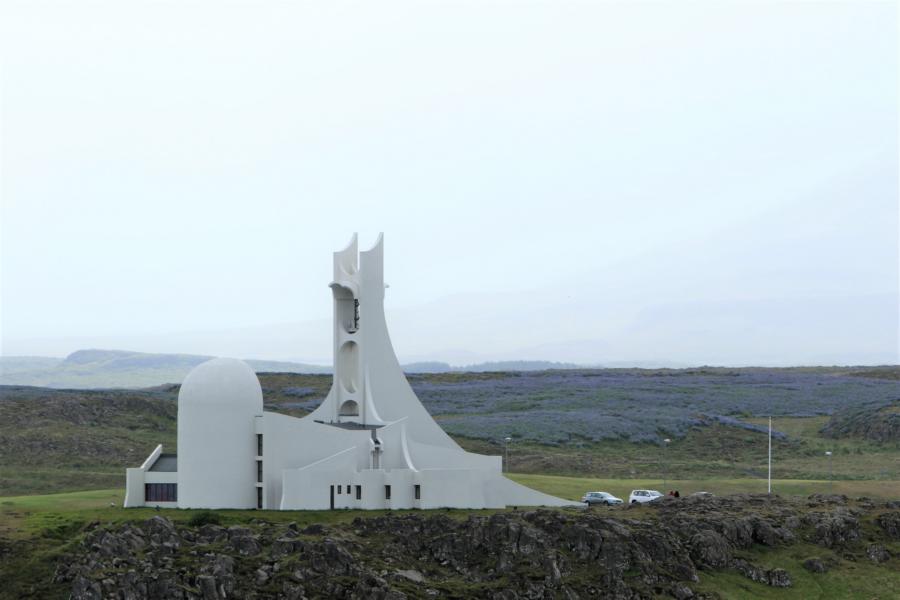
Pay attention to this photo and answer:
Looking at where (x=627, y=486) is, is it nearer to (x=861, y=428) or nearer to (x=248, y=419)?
(x=248, y=419)

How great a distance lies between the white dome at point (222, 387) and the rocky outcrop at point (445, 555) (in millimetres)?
8419

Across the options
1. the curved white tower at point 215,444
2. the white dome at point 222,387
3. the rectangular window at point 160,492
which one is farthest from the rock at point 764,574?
the rectangular window at point 160,492

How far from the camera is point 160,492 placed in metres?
65.9

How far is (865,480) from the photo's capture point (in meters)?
85.7

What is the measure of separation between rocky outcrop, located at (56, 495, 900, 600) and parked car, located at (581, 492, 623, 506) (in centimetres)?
713

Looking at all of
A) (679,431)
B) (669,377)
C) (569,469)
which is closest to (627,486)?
(569,469)

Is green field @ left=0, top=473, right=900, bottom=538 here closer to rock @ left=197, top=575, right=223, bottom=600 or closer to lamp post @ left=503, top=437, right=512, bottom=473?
rock @ left=197, top=575, right=223, bottom=600

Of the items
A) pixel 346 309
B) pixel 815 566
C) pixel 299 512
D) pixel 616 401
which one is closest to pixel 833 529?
pixel 815 566

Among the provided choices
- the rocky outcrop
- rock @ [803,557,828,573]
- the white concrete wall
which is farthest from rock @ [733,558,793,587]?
the white concrete wall

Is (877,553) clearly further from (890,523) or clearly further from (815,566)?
(815,566)

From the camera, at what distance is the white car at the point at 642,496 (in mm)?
69431

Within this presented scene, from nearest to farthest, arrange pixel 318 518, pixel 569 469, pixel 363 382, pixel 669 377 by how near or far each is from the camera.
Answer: pixel 318 518 → pixel 363 382 → pixel 569 469 → pixel 669 377

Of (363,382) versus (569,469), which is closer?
(363,382)

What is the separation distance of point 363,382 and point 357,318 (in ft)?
12.5
